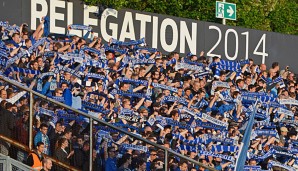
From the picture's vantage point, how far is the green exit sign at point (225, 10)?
2543 cm

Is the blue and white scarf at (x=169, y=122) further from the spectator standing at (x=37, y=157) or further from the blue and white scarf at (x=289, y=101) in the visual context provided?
the spectator standing at (x=37, y=157)

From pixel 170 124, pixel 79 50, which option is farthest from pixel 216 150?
pixel 79 50

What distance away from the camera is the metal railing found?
551 inches

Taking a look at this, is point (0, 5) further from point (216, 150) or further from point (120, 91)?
point (216, 150)

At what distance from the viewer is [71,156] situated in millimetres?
14750

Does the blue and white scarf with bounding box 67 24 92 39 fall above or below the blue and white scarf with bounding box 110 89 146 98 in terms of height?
above

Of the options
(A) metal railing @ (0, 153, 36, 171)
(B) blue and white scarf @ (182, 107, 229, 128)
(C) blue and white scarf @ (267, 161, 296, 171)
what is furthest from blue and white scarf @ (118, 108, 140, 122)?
(A) metal railing @ (0, 153, 36, 171)

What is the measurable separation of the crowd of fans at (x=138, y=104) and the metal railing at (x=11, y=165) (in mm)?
199

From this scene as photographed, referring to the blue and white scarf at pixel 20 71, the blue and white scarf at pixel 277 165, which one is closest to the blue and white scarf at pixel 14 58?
the blue and white scarf at pixel 20 71

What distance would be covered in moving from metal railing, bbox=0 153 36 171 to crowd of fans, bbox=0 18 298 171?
20 centimetres

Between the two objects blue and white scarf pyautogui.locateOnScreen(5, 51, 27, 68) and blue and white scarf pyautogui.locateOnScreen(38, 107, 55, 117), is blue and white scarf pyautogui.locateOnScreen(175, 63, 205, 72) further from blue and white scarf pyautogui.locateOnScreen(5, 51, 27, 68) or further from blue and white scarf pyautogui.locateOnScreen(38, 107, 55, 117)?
blue and white scarf pyautogui.locateOnScreen(38, 107, 55, 117)

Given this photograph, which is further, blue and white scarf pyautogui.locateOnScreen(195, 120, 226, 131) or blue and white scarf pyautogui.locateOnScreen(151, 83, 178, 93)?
blue and white scarf pyautogui.locateOnScreen(151, 83, 178, 93)

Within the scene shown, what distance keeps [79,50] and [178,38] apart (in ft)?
16.7

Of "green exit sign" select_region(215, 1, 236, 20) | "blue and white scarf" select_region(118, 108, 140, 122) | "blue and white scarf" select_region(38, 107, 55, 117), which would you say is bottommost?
"blue and white scarf" select_region(118, 108, 140, 122)
